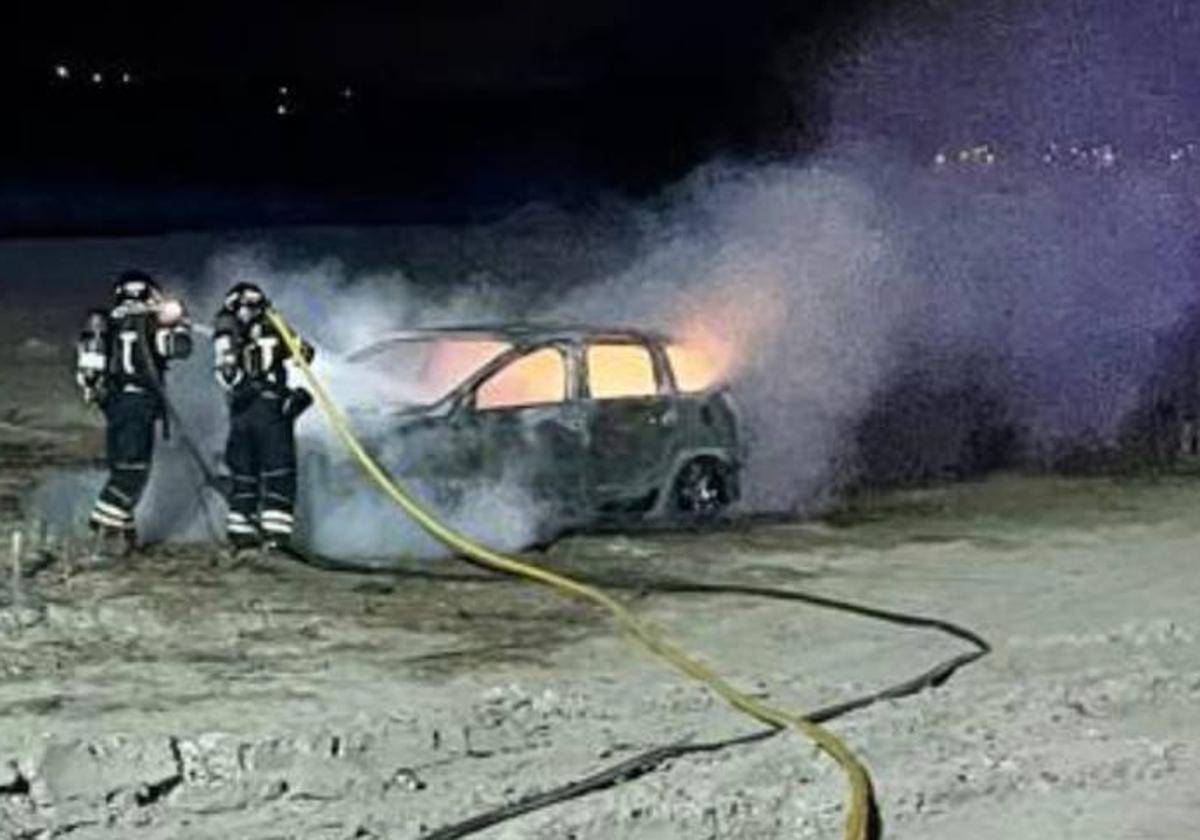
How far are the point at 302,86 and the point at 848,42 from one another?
2721cm

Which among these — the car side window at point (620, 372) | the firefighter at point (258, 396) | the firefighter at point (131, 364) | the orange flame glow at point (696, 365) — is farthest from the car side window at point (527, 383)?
the firefighter at point (131, 364)

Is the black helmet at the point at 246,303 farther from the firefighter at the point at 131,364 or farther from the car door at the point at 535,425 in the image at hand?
the car door at the point at 535,425

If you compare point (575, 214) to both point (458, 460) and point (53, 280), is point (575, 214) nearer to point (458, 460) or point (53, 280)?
point (53, 280)

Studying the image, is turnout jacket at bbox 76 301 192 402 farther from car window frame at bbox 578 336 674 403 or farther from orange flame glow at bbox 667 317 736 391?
orange flame glow at bbox 667 317 736 391

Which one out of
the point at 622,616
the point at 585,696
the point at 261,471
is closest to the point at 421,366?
the point at 261,471

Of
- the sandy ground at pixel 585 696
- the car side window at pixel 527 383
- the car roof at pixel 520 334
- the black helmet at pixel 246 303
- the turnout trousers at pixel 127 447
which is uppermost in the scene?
the black helmet at pixel 246 303

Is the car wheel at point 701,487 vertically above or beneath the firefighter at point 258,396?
beneath

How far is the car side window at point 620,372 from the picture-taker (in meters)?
13.7

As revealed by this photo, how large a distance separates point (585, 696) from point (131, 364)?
3710 millimetres

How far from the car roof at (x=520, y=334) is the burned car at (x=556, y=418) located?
0.01 meters

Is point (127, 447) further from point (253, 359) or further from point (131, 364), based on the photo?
point (253, 359)

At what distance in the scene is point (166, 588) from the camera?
11430mm

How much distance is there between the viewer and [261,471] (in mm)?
11859

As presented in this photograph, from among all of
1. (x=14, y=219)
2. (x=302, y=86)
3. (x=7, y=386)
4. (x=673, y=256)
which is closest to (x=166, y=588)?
(x=7, y=386)
